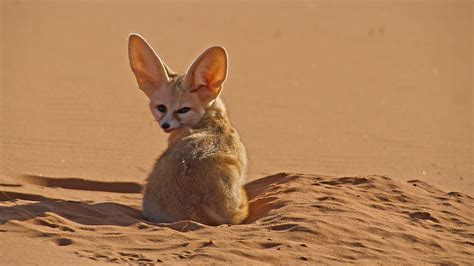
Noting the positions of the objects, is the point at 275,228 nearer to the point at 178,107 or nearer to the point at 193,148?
the point at 193,148

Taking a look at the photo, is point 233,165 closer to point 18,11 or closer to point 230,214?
point 230,214

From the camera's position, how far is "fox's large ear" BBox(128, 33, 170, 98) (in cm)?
712

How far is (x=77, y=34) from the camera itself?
16422mm

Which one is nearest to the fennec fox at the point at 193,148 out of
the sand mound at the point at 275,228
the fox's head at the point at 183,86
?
the fox's head at the point at 183,86

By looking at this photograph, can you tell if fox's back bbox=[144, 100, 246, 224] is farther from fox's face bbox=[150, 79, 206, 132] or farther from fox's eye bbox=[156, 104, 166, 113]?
fox's eye bbox=[156, 104, 166, 113]

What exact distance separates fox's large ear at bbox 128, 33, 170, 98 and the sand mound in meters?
0.94

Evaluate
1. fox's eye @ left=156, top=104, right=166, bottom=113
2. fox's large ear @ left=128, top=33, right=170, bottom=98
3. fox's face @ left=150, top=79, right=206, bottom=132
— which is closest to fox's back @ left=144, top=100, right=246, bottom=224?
fox's face @ left=150, top=79, right=206, bottom=132

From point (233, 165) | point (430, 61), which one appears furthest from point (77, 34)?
point (233, 165)

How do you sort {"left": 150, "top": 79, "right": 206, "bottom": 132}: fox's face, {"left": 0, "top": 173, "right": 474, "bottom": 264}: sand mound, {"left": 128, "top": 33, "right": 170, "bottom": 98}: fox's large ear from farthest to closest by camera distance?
{"left": 128, "top": 33, "right": 170, "bottom": 98}: fox's large ear, {"left": 150, "top": 79, "right": 206, "bottom": 132}: fox's face, {"left": 0, "top": 173, "right": 474, "bottom": 264}: sand mound

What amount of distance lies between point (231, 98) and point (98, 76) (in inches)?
81.5

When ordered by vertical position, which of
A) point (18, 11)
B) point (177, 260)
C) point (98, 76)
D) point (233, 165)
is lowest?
point (177, 260)

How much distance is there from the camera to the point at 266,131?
35.5 ft

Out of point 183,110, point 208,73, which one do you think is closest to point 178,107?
point 183,110

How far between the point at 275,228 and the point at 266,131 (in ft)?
15.8
